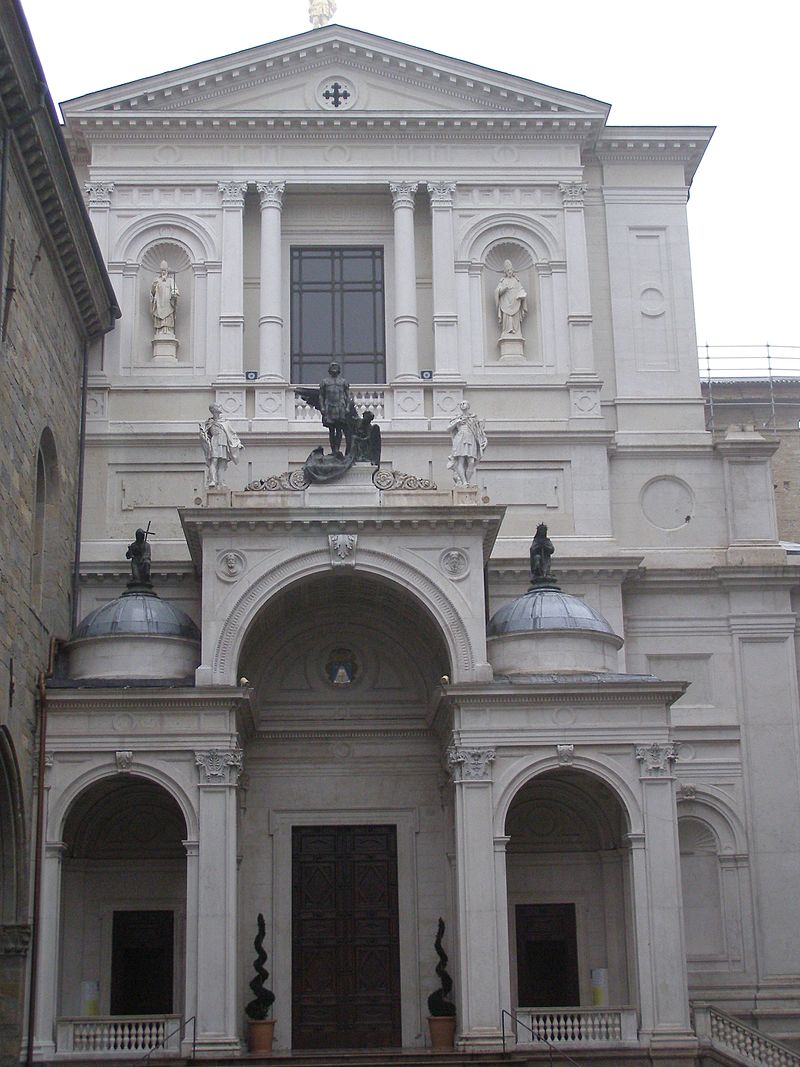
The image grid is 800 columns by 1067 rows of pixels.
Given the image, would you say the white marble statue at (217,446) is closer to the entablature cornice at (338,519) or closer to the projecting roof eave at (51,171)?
the entablature cornice at (338,519)

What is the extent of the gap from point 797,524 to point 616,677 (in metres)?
20.8

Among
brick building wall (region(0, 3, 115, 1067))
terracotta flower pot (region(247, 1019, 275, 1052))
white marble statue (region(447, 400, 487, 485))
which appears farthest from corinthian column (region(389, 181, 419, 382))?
terracotta flower pot (region(247, 1019, 275, 1052))

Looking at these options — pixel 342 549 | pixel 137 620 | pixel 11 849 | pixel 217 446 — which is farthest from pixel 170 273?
pixel 11 849

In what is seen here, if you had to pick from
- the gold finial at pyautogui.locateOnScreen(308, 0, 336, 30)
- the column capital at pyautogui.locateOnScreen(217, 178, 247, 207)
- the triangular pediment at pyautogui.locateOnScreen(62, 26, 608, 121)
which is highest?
the gold finial at pyautogui.locateOnScreen(308, 0, 336, 30)

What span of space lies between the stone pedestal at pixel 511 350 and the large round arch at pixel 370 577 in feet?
24.6

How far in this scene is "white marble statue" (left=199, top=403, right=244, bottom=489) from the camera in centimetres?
2959

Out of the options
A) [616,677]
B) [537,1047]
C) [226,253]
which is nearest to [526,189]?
[226,253]

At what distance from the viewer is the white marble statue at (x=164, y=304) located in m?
34.4

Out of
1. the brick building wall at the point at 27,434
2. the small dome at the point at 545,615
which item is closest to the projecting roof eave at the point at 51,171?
the brick building wall at the point at 27,434

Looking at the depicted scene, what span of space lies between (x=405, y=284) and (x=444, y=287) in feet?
2.80

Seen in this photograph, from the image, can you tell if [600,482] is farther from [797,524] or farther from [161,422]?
[797,524]

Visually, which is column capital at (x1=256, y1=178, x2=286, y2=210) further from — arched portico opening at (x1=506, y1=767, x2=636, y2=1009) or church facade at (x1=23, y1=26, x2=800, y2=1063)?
arched portico opening at (x1=506, y1=767, x2=636, y2=1009)

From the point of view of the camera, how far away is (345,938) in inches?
1201

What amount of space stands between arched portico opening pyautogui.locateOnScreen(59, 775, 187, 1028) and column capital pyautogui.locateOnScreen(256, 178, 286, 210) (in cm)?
1321
